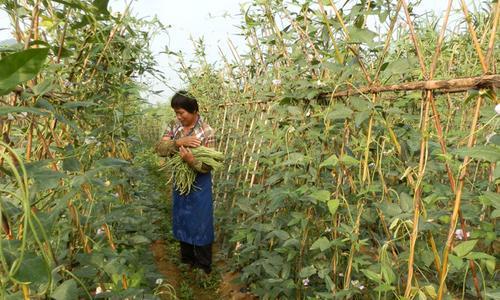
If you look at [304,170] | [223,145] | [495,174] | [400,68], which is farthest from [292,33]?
[223,145]

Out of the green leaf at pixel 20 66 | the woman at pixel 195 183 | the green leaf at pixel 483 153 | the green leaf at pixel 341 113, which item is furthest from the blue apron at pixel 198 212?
the green leaf at pixel 20 66

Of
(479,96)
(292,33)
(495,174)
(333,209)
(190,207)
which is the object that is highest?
(292,33)

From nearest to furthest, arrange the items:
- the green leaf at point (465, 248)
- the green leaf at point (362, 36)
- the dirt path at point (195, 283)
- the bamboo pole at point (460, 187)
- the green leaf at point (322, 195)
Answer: the bamboo pole at point (460, 187) < the green leaf at point (465, 248) < the green leaf at point (362, 36) < the green leaf at point (322, 195) < the dirt path at point (195, 283)

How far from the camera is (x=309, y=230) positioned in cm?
196

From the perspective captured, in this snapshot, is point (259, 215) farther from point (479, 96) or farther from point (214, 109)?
point (214, 109)

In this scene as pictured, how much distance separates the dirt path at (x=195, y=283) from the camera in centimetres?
278


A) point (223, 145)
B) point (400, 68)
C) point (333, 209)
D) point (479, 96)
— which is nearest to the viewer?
point (479, 96)

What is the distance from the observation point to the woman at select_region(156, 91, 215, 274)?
2908mm

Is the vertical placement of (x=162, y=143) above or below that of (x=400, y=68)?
below

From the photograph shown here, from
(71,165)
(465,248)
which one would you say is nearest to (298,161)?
(465,248)

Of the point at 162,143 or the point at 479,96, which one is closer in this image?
the point at 479,96

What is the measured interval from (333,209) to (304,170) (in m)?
0.41

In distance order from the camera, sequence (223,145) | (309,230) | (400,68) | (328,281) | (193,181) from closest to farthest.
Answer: (400,68), (328,281), (309,230), (193,181), (223,145)

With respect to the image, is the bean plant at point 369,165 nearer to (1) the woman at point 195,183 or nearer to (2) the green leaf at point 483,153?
(2) the green leaf at point 483,153
